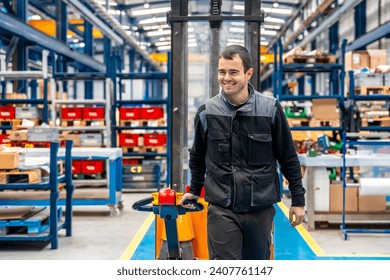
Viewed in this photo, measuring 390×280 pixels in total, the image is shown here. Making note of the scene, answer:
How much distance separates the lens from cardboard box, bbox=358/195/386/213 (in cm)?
677

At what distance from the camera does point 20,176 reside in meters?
5.84

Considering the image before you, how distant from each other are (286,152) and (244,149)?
0.27m

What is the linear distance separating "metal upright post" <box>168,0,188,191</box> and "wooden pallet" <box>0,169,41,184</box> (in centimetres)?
216

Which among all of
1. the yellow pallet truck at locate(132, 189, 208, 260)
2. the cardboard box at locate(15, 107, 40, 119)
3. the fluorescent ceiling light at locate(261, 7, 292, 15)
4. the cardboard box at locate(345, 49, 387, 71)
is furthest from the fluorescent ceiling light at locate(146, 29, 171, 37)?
the yellow pallet truck at locate(132, 189, 208, 260)

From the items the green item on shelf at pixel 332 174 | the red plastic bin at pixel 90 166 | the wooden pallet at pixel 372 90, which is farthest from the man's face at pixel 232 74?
the wooden pallet at pixel 372 90

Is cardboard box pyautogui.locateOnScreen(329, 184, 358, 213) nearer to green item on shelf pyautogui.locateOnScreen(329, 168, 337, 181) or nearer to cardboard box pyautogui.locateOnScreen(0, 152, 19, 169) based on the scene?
green item on shelf pyautogui.locateOnScreen(329, 168, 337, 181)

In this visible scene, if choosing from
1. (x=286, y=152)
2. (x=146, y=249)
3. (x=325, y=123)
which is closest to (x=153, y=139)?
(x=325, y=123)

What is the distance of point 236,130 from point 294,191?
49 cm

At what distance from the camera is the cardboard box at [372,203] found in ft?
22.2

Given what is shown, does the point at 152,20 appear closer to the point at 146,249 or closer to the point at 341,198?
the point at 341,198

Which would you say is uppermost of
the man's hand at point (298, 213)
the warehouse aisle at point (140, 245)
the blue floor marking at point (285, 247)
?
the man's hand at point (298, 213)

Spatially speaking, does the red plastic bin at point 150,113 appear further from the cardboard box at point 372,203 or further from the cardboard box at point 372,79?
the cardboard box at point 372,203

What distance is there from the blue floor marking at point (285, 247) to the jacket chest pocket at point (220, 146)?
94.1 inches
